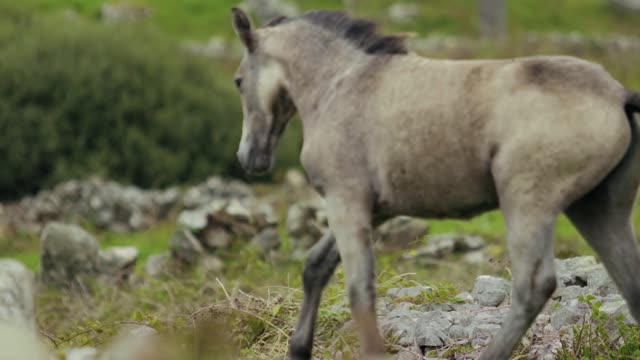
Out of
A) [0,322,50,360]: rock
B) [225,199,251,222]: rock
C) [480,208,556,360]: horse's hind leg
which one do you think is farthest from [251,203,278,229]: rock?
[0,322,50,360]: rock

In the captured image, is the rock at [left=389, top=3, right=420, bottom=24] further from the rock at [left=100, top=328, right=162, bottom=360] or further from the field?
the rock at [left=100, top=328, right=162, bottom=360]

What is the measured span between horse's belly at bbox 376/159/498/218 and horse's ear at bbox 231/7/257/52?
121cm

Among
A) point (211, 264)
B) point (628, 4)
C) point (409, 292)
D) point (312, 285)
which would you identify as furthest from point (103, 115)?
point (628, 4)

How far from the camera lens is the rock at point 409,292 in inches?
378

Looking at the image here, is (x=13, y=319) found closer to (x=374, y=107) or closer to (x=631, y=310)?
(x=374, y=107)

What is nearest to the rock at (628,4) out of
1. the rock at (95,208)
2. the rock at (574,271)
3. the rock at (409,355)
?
the rock at (95,208)

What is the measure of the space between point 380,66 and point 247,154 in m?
0.91

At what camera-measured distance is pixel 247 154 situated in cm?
752

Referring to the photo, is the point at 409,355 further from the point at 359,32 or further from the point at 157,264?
the point at 157,264

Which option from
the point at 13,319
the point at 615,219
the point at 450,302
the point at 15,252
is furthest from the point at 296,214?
the point at 615,219

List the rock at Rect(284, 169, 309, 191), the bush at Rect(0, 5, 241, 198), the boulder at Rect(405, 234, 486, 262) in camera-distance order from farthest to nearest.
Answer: the bush at Rect(0, 5, 241, 198) < the rock at Rect(284, 169, 309, 191) < the boulder at Rect(405, 234, 486, 262)

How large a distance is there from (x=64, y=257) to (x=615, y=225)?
10426mm

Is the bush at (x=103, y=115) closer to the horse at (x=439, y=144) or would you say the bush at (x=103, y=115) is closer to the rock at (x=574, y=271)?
the rock at (x=574, y=271)

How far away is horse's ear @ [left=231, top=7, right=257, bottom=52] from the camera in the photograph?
7.45 metres
